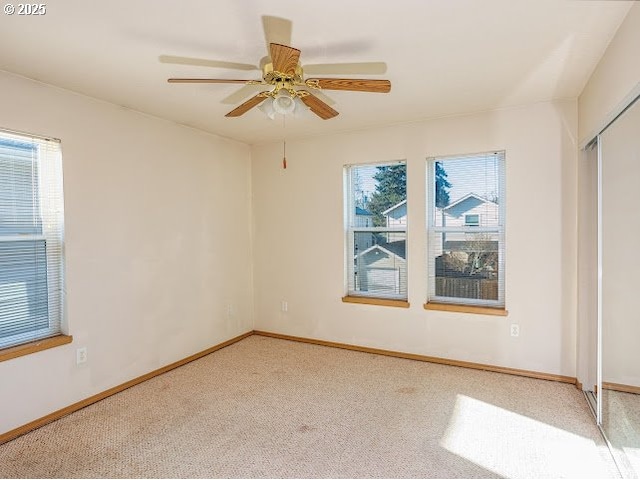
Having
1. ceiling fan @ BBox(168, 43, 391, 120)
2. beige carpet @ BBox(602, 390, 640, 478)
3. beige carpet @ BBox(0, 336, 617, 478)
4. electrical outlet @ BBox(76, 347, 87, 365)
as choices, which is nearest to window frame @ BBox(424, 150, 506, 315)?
beige carpet @ BBox(0, 336, 617, 478)

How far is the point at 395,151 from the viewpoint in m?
3.98

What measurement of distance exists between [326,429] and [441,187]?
8.26 ft

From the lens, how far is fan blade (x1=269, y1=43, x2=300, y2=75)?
1797mm

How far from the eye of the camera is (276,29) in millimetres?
2064

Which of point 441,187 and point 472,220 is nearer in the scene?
point 472,220

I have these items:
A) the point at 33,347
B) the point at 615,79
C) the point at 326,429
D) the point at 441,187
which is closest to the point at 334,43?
the point at 615,79

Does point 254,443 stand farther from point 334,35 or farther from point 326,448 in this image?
point 334,35

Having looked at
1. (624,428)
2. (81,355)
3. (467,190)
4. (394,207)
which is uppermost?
(467,190)

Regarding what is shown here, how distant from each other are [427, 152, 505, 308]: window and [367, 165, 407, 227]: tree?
29 cm

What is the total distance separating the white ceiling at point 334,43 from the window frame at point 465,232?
723 millimetres

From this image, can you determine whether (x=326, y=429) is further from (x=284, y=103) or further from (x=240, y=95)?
(x=240, y=95)

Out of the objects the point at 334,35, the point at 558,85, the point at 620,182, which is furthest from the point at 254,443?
the point at 558,85

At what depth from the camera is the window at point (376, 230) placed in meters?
4.10

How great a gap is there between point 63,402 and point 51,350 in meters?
0.41
